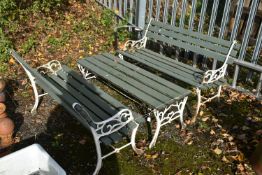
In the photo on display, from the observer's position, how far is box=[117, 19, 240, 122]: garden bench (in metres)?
4.35

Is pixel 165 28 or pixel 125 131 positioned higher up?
pixel 165 28

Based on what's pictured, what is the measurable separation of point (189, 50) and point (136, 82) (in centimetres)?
130

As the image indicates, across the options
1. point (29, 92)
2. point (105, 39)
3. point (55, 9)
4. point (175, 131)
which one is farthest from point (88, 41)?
point (175, 131)

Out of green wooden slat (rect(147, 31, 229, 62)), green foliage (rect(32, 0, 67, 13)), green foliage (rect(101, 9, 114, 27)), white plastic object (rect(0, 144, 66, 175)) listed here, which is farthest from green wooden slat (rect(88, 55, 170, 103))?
green foliage (rect(32, 0, 67, 13))

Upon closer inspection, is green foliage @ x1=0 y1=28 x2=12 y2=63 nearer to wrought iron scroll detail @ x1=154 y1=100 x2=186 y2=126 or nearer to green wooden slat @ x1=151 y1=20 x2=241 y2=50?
green wooden slat @ x1=151 y1=20 x2=241 y2=50

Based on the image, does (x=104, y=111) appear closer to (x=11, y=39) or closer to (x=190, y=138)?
(x=190, y=138)

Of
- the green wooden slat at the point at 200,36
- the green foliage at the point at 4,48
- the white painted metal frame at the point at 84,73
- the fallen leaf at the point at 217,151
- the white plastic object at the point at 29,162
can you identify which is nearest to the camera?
the white plastic object at the point at 29,162

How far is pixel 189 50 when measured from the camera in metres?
4.99

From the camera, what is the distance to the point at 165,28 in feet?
17.4

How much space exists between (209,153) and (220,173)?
34cm

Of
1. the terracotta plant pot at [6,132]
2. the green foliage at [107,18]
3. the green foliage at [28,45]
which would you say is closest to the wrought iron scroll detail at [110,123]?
the terracotta plant pot at [6,132]

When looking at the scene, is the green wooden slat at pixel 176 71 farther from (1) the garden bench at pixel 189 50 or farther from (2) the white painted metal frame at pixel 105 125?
(2) the white painted metal frame at pixel 105 125

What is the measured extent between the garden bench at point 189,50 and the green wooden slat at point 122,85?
0.72 metres

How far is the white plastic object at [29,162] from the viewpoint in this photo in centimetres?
291
